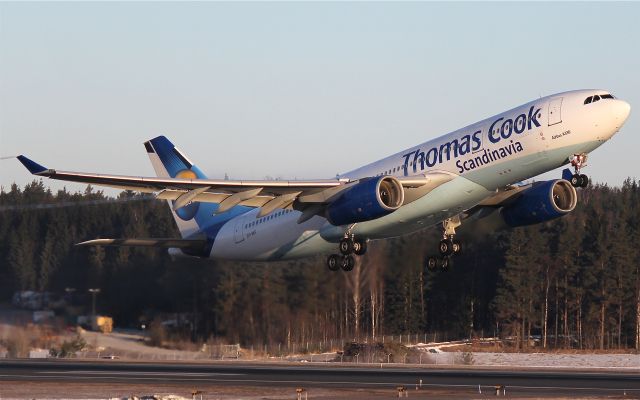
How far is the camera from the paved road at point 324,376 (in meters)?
42.4

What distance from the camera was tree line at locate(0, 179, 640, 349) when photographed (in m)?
55.2

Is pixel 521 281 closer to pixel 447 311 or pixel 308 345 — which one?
pixel 447 311

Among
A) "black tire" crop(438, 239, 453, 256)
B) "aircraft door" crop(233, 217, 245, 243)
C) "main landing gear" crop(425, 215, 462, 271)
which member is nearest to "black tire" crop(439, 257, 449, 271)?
"main landing gear" crop(425, 215, 462, 271)

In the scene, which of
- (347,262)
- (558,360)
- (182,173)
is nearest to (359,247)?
(347,262)

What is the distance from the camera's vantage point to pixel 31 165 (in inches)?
1421

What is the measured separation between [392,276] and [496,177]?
44.5ft

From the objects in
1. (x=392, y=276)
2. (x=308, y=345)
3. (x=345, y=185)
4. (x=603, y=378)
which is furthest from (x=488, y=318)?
(x=345, y=185)

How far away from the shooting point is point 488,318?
259ft

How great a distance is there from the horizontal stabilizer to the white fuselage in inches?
327

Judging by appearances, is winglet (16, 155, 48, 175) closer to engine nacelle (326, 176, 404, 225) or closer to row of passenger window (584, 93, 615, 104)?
engine nacelle (326, 176, 404, 225)

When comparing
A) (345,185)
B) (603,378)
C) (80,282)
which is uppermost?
(345,185)

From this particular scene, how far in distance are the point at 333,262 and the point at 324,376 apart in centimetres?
490

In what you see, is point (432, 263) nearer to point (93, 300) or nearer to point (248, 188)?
point (248, 188)

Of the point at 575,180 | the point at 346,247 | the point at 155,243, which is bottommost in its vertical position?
the point at 346,247
